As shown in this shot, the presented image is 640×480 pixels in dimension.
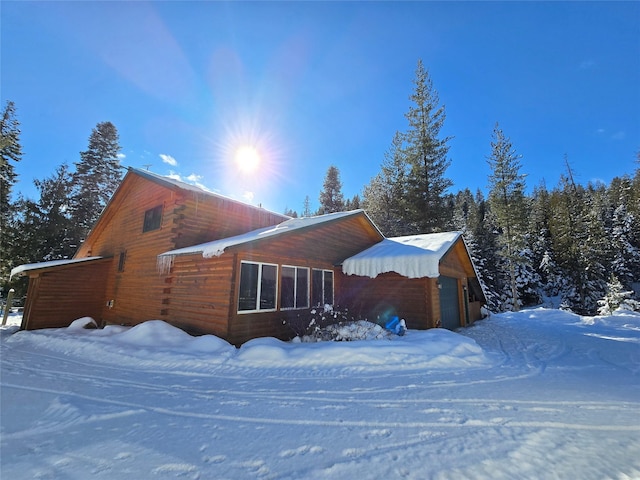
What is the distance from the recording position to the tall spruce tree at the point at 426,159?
20.7 metres

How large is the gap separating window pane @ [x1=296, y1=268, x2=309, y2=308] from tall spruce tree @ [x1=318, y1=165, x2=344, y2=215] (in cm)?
2106

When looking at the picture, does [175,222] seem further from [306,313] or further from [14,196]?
[14,196]

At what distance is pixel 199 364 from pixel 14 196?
23829 mm

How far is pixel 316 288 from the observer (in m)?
9.80

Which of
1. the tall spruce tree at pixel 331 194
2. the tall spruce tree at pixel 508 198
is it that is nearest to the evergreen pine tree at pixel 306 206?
the tall spruce tree at pixel 331 194

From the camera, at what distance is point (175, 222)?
9.50m

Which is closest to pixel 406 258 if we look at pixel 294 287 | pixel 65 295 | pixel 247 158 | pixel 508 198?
pixel 294 287

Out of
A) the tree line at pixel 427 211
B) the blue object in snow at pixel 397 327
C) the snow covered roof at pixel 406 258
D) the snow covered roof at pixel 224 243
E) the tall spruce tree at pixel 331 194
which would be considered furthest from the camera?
the tall spruce tree at pixel 331 194

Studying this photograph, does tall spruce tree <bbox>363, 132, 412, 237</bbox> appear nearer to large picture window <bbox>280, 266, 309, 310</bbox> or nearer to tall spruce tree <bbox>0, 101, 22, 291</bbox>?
large picture window <bbox>280, 266, 309, 310</bbox>

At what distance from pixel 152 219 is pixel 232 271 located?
5700 mm

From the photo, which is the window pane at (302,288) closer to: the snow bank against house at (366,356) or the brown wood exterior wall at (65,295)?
the snow bank against house at (366,356)

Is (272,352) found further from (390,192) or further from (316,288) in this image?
(390,192)

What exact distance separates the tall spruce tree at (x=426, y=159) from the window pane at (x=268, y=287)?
15.4m

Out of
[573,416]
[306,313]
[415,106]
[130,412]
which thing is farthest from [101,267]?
[415,106]
